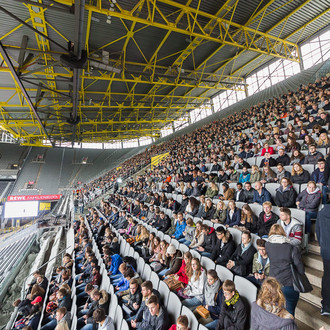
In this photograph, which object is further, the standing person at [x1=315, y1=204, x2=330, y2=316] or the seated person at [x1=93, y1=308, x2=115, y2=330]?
the seated person at [x1=93, y1=308, x2=115, y2=330]

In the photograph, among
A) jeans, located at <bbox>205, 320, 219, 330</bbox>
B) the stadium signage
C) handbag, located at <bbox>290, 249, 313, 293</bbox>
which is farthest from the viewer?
the stadium signage

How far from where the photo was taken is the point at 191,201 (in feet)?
18.2

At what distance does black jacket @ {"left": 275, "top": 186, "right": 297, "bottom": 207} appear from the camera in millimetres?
3596

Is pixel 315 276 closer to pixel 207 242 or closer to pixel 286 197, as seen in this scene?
pixel 286 197

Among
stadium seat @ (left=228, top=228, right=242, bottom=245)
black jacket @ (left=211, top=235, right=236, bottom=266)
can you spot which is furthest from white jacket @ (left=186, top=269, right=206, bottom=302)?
stadium seat @ (left=228, top=228, right=242, bottom=245)

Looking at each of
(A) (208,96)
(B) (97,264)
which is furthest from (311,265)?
(A) (208,96)

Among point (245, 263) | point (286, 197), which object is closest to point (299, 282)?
point (245, 263)

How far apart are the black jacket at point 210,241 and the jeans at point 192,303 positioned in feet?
3.22

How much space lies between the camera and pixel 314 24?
34.9ft

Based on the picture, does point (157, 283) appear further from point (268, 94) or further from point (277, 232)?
point (268, 94)

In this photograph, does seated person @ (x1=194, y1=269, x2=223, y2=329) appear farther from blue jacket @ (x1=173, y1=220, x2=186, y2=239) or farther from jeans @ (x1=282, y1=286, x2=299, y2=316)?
blue jacket @ (x1=173, y1=220, x2=186, y2=239)

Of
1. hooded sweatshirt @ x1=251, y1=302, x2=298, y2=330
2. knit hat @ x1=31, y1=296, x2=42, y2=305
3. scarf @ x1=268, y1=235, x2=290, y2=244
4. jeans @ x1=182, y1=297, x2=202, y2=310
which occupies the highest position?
scarf @ x1=268, y1=235, x2=290, y2=244

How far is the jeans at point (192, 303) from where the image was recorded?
2.80m

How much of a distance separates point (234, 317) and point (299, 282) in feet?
2.48
